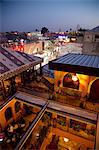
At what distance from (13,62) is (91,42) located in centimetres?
1582

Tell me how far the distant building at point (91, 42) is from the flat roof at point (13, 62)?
11497 millimetres

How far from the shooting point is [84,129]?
14.3m

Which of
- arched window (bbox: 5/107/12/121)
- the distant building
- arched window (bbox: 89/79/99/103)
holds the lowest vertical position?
arched window (bbox: 5/107/12/121)

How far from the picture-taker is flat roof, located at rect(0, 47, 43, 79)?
13.4 metres

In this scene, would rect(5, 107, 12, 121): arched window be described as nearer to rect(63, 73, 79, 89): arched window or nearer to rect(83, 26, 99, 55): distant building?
rect(63, 73, 79, 89): arched window

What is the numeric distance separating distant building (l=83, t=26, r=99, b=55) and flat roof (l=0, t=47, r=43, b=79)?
11497 millimetres

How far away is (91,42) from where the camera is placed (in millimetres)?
24938

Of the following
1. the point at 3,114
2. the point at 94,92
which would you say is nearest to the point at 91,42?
the point at 94,92

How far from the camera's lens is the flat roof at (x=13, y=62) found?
13391 millimetres

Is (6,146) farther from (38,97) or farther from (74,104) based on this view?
(74,104)

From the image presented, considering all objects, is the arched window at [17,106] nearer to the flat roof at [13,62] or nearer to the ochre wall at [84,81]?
the flat roof at [13,62]

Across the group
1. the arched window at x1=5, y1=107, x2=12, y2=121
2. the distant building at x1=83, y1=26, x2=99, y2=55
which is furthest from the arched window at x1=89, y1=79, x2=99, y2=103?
the distant building at x1=83, y1=26, x2=99, y2=55

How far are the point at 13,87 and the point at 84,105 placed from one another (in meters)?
7.71

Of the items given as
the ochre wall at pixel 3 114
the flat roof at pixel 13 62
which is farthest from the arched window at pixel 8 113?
the flat roof at pixel 13 62
